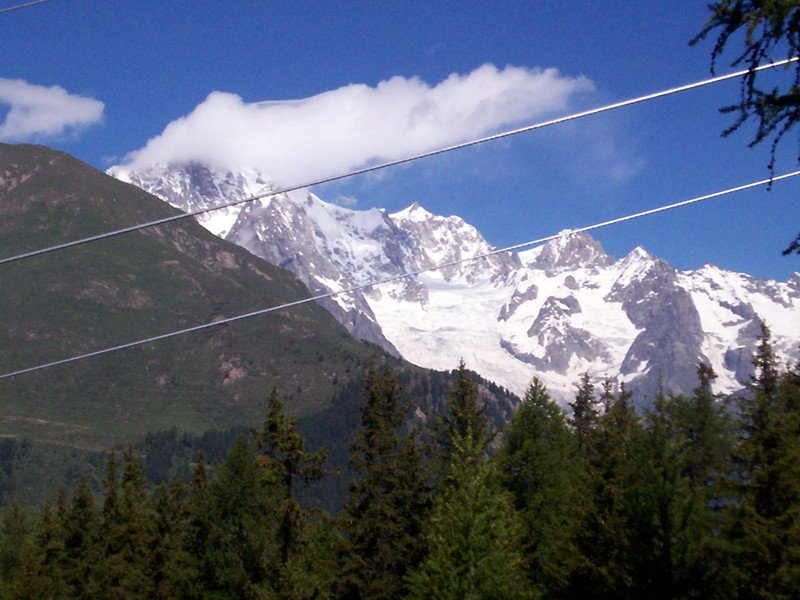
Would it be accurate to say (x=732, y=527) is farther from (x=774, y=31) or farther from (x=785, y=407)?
(x=774, y=31)

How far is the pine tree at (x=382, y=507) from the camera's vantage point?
121 feet

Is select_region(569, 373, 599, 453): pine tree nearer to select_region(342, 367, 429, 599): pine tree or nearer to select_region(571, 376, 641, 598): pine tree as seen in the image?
select_region(342, 367, 429, 599): pine tree

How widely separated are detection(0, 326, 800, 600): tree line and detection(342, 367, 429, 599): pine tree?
0.08 m

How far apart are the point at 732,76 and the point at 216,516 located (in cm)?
3137

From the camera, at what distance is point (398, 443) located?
40656mm

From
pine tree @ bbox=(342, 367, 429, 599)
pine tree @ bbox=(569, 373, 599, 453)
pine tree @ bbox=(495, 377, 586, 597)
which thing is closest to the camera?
pine tree @ bbox=(495, 377, 586, 597)

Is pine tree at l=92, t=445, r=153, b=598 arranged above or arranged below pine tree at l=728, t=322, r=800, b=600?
below

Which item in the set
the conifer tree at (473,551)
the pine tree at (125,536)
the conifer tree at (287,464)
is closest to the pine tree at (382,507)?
the conifer tree at (287,464)

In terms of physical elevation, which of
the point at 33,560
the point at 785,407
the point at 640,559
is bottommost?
the point at 33,560

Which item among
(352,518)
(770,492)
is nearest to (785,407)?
(770,492)

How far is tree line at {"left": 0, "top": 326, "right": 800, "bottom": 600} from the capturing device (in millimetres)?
22891

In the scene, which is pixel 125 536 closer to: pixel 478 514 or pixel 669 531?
pixel 478 514

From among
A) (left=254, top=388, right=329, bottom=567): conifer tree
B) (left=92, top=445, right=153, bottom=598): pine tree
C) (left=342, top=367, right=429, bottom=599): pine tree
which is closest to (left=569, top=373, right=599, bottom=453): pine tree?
(left=342, top=367, right=429, bottom=599): pine tree

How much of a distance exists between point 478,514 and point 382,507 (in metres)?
11.9
